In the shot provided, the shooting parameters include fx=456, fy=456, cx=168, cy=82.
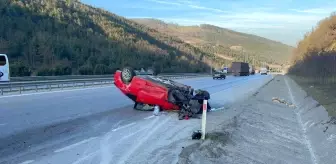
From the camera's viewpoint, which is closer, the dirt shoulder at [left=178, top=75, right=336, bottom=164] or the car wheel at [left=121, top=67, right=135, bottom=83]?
the dirt shoulder at [left=178, top=75, right=336, bottom=164]

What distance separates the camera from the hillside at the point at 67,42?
58.9 m

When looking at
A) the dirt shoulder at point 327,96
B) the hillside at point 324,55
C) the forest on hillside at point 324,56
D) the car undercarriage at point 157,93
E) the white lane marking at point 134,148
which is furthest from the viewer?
the hillside at point 324,55

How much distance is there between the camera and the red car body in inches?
667

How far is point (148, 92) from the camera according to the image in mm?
17031

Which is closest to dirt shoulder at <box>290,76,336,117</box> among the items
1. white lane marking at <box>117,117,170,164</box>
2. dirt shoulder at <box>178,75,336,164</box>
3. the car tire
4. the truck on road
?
dirt shoulder at <box>178,75,336,164</box>

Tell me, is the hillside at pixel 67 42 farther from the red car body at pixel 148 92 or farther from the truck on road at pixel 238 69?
the red car body at pixel 148 92

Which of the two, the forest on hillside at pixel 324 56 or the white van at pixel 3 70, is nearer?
the white van at pixel 3 70

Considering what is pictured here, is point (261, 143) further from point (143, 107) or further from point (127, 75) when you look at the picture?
point (127, 75)

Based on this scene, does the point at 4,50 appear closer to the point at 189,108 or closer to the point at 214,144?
the point at 189,108

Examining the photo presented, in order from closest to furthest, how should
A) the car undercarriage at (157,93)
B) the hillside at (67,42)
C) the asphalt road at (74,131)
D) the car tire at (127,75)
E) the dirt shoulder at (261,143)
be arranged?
1. the asphalt road at (74,131)
2. the dirt shoulder at (261,143)
3. the car undercarriage at (157,93)
4. the car tire at (127,75)
5. the hillside at (67,42)

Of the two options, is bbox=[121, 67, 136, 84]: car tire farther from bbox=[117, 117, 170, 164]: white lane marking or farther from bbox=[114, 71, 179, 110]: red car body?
bbox=[117, 117, 170, 164]: white lane marking

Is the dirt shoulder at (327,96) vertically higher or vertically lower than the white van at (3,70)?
lower

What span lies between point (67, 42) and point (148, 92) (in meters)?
57.1

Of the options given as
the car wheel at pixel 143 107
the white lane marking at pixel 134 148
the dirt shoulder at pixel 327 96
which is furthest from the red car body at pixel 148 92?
the dirt shoulder at pixel 327 96
